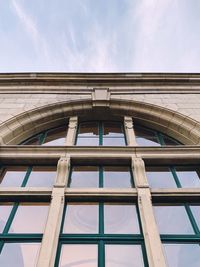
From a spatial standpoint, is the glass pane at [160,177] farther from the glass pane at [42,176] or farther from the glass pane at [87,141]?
the glass pane at [42,176]

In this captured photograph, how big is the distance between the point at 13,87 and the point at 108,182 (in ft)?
19.1

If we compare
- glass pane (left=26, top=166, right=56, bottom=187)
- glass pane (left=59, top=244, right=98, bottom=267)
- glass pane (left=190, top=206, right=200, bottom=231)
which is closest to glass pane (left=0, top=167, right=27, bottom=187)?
glass pane (left=26, top=166, right=56, bottom=187)

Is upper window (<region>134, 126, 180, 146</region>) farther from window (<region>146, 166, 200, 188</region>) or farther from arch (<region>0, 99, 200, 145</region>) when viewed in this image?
window (<region>146, 166, 200, 188</region>)

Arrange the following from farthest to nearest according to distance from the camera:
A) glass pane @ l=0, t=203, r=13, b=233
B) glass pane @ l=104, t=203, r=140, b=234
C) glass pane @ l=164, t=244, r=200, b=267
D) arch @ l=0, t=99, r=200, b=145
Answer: arch @ l=0, t=99, r=200, b=145 → glass pane @ l=0, t=203, r=13, b=233 → glass pane @ l=104, t=203, r=140, b=234 → glass pane @ l=164, t=244, r=200, b=267

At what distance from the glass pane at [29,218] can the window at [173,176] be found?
2.64 metres

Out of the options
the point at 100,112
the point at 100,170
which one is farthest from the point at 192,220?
the point at 100,112

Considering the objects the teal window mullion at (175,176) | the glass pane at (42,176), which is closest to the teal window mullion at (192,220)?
the teal window mullion at (175,176)

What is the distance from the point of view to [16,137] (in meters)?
8.29

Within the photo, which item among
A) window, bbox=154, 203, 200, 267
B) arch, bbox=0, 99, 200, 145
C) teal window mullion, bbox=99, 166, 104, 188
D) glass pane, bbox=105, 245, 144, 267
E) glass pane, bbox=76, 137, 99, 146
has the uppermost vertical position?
arch, bbox=0, 99, 200, 145

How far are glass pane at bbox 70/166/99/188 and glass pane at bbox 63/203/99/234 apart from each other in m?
0.77

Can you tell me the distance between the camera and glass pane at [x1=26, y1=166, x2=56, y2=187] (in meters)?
6.73

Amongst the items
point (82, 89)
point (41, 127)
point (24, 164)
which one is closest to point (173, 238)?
point (24, 164)

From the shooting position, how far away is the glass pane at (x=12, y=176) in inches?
266

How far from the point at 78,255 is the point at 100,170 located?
2674 millimetres
